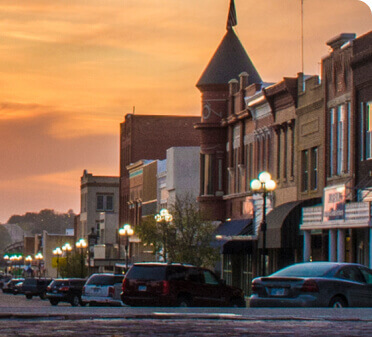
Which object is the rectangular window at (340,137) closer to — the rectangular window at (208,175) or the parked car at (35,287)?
the rectangular window at (208,175)

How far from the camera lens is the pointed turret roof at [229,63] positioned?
54.2 metres

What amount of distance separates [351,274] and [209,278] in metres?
6.36

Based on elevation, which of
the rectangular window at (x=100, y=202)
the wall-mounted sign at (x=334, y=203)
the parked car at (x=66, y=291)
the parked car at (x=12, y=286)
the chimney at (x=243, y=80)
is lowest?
the parked car at (x=12, y=286)

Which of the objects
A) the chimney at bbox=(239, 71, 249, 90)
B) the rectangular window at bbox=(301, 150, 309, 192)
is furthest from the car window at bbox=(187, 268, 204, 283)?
the chimney at bbox=(239, 71, 249, 90)

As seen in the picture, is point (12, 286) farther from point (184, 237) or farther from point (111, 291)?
point (111, 291)

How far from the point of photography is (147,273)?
27.0m

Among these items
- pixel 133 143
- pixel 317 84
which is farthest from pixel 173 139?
pixel 317 84

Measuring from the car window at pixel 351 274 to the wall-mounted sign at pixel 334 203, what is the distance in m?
12.8

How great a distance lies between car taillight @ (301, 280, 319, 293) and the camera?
2116 centimetres

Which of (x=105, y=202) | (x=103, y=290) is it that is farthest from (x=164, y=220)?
(x=105, y=202)

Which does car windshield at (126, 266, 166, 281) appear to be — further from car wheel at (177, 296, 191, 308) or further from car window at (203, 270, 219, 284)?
car window at (203, 270, 219, 284)


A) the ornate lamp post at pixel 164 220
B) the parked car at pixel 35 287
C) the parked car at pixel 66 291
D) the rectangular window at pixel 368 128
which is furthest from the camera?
the parked car at pixel 35 287

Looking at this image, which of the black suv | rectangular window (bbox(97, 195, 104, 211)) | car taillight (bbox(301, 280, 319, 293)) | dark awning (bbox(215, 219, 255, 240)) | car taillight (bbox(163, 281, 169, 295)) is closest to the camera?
car taillight (bbox(301, 280, 319, 293))

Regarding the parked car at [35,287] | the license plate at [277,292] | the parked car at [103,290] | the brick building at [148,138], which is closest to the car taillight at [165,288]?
the license plate at [277,292]
